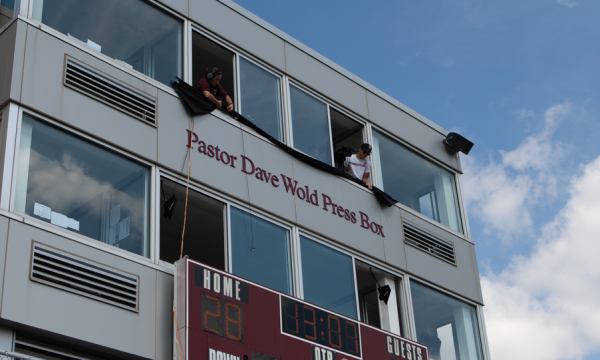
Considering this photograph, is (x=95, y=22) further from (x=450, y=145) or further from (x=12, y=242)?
(x=450, y=145)

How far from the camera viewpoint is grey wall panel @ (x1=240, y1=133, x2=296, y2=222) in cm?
1309

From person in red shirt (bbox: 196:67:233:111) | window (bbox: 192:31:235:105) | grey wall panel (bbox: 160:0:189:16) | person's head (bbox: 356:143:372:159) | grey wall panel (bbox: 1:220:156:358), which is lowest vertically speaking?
grey wall panel (bbox: 1:220:156:358)

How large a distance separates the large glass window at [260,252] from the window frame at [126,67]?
238 cm

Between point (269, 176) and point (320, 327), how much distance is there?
Result: 9.55 feet

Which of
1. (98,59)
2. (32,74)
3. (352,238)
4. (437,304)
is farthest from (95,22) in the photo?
(437,304)

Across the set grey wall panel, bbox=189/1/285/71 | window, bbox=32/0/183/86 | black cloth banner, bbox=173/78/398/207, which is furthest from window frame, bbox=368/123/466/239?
window, bbox=32/0/183/86

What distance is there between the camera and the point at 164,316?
10484 millimetres

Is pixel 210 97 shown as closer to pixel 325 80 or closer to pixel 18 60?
pixel 18 60

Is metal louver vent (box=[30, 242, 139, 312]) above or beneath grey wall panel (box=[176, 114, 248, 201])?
beneath

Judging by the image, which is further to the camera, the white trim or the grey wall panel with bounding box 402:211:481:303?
the grey wall panel with bounding box 402:211:481:303

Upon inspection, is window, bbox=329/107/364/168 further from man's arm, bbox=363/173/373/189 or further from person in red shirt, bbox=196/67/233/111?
person in red shirt, bbox=196/67/233/111

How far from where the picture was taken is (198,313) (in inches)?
398

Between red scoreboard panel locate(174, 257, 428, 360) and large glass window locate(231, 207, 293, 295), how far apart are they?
0.91m

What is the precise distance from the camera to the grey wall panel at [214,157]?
12.1 m
